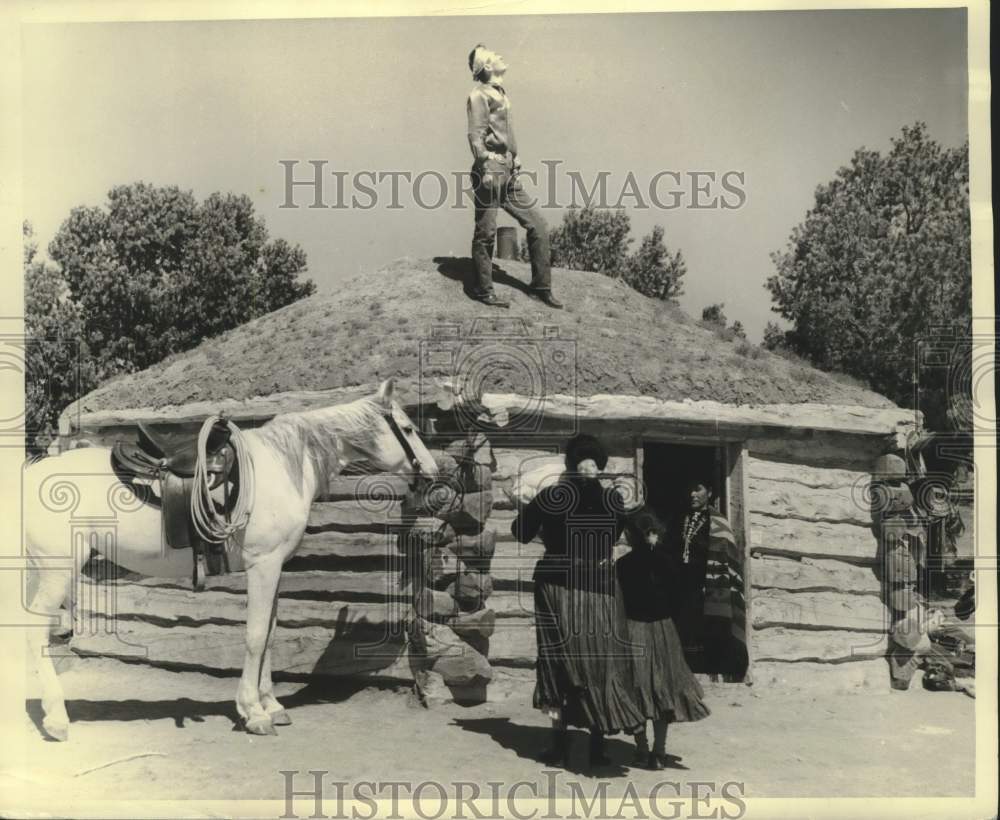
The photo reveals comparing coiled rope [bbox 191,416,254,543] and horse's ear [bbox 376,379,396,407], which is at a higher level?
horse's ear [bbox 376,379,396,407]

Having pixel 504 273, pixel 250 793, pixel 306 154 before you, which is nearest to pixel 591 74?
pixel 504 273

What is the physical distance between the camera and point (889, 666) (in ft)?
29.2

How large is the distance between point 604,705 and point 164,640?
3.84m

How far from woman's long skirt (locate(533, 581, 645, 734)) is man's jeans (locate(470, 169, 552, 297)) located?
3.71 meters

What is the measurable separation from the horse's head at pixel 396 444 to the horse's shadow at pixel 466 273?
2455 millimetres

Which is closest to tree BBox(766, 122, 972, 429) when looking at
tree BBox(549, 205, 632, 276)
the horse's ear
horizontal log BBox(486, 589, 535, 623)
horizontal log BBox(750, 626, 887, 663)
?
tree BBox(549, 205, 632, 276)

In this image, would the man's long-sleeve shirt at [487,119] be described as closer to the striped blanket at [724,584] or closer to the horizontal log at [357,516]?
the horizontal log at [357,516]

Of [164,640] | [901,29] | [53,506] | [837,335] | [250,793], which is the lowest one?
[250,793]

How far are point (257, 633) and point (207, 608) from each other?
58.5 inches

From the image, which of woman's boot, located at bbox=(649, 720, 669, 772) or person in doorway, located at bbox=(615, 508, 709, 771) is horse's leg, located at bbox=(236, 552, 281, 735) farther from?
woman's boot, located at bbox=(649, 720, 669, 772)

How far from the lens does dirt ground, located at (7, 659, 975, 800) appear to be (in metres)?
7.03

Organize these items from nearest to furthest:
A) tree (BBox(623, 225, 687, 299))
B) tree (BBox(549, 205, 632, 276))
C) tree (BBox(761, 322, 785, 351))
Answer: tree (BBox(761, 322, 785, 351)) < tree (BBox(623, 225, 687, 299)) < tree (BBox(549, 205, 632, 276))

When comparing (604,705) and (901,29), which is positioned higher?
(901,29)

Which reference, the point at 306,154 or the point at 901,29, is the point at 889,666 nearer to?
the point at 901,29
